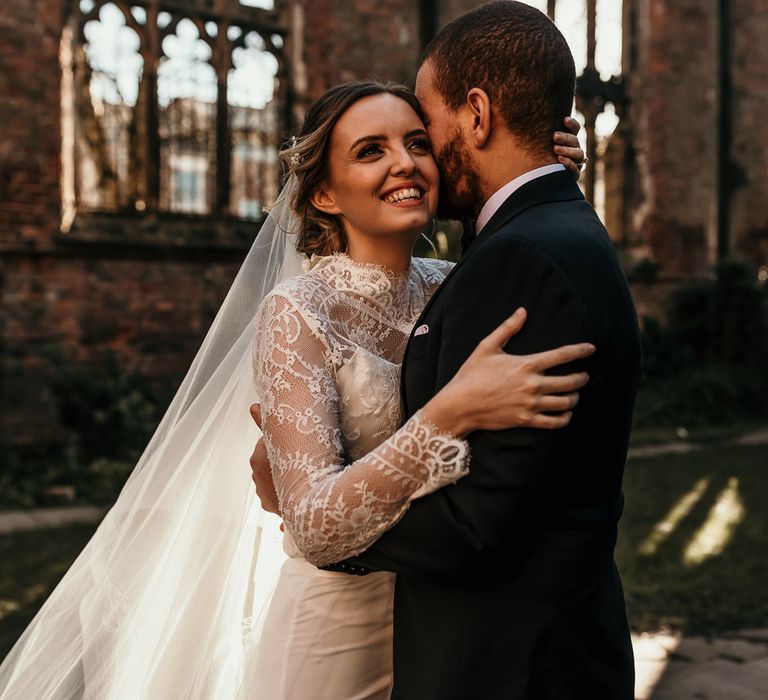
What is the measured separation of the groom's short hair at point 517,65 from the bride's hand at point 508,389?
0.47m

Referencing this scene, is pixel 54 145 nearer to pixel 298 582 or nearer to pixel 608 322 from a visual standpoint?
pixel 298 582

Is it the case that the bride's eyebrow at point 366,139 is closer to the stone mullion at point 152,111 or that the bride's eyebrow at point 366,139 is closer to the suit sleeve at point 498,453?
the suit sleeve at point 498,453

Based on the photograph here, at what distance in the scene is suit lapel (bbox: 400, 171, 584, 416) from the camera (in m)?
1.67

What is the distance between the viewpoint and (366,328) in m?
2.19

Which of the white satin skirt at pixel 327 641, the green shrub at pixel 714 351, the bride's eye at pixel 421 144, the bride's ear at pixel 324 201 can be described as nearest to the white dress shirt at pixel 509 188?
the bride's eye at pixel 421 144

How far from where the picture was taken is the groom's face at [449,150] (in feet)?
6.02

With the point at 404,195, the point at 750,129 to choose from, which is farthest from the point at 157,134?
the point at 750,129

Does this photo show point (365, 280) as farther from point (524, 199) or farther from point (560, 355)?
point (560, 355)

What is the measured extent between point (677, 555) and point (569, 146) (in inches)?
178

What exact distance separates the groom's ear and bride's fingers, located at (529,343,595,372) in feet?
1.66

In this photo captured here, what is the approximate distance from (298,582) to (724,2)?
1423 cm

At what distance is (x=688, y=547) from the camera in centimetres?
592

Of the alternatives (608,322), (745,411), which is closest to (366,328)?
(608,322)

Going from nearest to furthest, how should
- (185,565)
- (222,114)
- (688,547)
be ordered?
(185,565) < (688,547) < (222,114)
